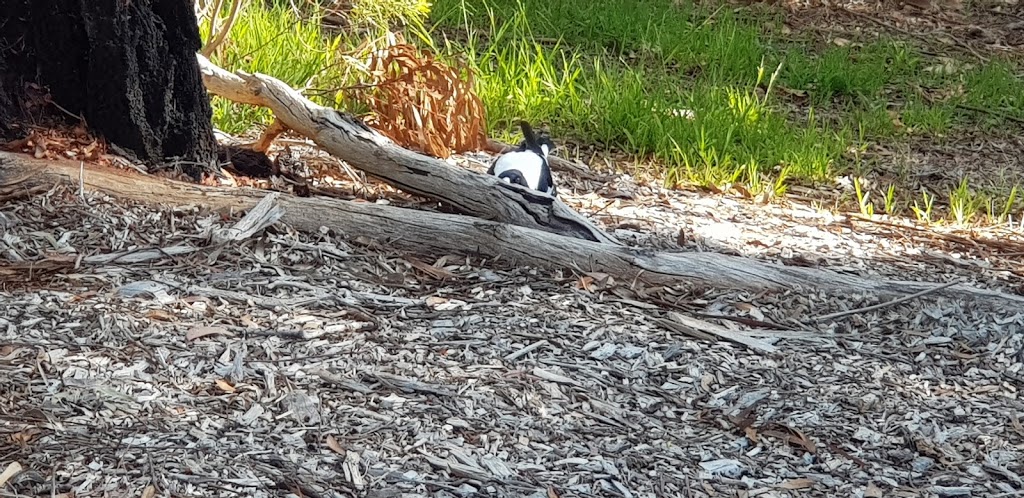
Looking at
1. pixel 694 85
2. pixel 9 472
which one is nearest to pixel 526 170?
pixel 694 85

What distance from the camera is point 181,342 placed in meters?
2.56

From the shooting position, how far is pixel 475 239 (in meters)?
3.24

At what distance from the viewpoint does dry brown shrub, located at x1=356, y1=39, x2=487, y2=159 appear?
4.37 m

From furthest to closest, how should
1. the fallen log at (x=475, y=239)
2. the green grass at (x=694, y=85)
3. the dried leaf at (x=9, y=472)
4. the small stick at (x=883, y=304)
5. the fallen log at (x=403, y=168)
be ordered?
1. the green grass at (x=694, y=85)
2. the fallen log at (x=403, y=168)
3. the fallen log at (x=475, y=239)
4. the small stick at (x=883, y=304)
5. the dried leaf at (x=9, y=472)

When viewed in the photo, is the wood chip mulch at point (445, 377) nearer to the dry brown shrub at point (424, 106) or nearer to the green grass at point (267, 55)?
the dry brown shrub at point (424, 106)

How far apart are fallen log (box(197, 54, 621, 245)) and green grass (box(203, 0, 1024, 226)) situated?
0.66 m

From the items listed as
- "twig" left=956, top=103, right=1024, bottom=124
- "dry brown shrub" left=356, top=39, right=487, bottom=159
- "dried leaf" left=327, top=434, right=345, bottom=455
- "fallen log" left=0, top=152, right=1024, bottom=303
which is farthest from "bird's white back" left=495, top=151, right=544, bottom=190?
"twig" left=956, top=103, right=1024, bottom=124

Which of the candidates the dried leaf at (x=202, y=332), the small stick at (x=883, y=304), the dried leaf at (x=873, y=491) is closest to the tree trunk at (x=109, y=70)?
the dried leaf at (x=202, y=332)

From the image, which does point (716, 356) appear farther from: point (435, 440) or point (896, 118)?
point (896, 118)

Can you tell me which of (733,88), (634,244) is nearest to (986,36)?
(733,88)

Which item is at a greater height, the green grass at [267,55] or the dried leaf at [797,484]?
the green grass at [267,55]

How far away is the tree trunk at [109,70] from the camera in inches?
127

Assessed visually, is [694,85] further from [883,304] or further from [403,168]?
[883,304]

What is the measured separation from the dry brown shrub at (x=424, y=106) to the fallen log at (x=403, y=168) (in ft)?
2.04
